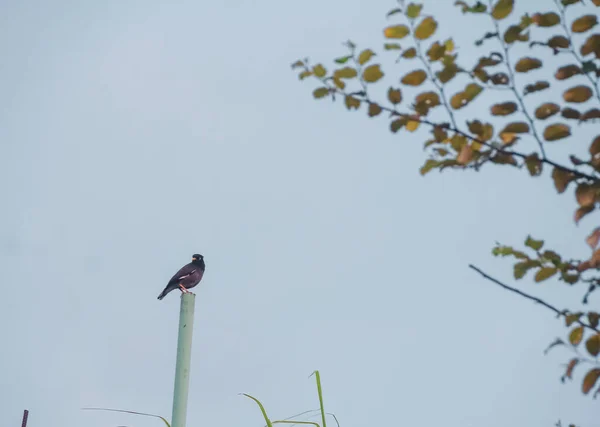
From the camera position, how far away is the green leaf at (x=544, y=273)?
1761mm

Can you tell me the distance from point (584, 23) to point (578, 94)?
7.3 inches

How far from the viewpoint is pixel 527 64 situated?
1868mm

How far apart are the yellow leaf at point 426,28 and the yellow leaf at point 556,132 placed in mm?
369

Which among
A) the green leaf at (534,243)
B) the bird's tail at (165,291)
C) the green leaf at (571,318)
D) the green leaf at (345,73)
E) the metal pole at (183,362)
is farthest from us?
the bird's tail at (165,291)

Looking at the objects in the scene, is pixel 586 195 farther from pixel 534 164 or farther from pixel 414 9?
pixel 414 9

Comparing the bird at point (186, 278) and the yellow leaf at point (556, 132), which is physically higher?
the bird at point (186, 278)

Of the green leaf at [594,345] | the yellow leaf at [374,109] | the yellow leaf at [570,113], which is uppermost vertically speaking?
the yellow leaf at [374,109]

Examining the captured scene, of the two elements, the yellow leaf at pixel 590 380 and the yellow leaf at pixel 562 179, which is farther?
the yellow leaf at pixel 562 179

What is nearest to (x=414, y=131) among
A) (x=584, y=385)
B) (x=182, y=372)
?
(x=584, y=385)

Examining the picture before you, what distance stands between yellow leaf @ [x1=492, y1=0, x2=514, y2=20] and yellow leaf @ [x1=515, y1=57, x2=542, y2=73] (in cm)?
13

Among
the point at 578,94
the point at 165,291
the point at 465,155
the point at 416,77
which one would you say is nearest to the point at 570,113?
the point at 578,94

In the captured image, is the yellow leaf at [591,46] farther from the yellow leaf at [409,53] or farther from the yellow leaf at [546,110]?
the yellow leaf at [409,53]

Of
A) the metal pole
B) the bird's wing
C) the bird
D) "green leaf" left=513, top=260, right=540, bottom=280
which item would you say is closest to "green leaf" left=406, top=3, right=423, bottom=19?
"green leaf" left=513, top=260, right=540, bottom=280

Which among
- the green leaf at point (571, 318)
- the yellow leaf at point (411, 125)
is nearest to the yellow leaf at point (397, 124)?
the yellow leaf at point (411, 125)
